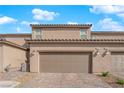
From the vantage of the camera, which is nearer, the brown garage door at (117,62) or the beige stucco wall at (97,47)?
the beige stucco wall at (97,47)

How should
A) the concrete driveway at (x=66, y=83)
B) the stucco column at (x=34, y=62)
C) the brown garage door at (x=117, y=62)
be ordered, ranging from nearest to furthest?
the concrete driveway at (x=66, y=83), the brown garage door at (x=117, y=62), the stucco column at (x=34, y=62)

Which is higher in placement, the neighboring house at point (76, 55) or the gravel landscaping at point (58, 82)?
the neighboring house at point (76, 55)

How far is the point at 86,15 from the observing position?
1176 inches

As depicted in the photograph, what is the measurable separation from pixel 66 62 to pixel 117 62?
477 cm

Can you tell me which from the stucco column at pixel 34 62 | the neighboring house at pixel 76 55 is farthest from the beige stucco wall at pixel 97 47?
the stucco column at pixel 34 62

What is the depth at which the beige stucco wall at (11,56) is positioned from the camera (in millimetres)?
20031

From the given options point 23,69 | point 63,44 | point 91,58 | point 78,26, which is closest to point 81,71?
point 91,58

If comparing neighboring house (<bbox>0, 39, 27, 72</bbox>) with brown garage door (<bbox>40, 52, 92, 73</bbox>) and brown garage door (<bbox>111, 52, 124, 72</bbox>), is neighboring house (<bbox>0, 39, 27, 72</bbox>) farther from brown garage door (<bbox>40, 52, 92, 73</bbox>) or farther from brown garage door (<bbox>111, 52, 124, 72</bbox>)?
brown garage door (<bbox>111, 52, 124, 72</bbox>)

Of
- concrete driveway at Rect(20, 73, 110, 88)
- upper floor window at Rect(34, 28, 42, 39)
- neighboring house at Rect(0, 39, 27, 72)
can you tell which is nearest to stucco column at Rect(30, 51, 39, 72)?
neighboring house at Rect(0, 39, 27, 72)

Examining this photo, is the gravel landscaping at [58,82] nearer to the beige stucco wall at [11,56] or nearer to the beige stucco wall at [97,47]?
the beige stucco wall at [97,47]

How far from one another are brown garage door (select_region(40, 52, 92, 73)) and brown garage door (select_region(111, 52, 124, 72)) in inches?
88.5

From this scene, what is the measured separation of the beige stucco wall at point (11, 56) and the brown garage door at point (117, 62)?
10.2 metres

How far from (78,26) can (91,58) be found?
8.62m

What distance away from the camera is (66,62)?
20.1 metres
